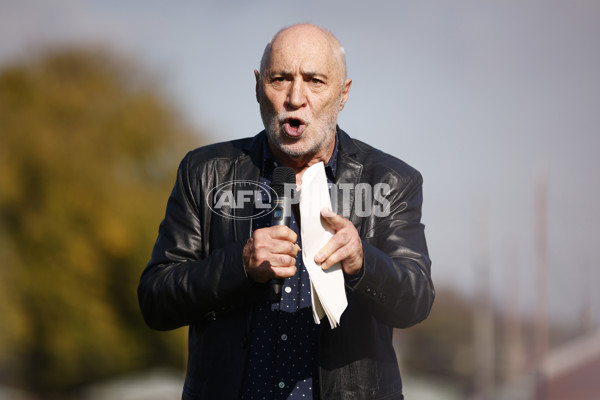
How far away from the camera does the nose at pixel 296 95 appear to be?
103 inches

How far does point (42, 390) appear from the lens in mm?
20016

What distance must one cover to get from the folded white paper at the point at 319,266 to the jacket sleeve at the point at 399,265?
0.11 meters

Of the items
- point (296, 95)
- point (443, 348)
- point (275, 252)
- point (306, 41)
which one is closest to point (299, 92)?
point (296, 95)

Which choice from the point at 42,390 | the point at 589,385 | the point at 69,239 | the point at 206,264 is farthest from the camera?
the point at 589,385

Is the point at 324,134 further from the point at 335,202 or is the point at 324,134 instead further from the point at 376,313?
the point at 376,313

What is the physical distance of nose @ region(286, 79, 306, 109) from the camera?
8.54 ft

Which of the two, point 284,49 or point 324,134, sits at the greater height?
point 284,49

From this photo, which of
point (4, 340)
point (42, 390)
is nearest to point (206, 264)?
point (4, 340)

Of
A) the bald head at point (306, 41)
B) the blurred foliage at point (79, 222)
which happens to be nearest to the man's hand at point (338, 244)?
the bald head at point (306, 41)

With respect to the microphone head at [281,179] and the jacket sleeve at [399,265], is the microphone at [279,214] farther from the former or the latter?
the jacket sleeve at [399,265]

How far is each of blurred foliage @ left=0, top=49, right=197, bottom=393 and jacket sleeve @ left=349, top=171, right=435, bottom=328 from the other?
15.2 m

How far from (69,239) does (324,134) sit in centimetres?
1659

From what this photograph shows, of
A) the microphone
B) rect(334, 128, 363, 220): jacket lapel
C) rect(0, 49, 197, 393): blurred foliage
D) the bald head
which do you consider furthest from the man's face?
rect(0, 49, 197, 393): blurred foliage

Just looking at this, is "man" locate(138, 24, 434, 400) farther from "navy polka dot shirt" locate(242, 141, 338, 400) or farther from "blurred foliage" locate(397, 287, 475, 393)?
"blurred foliage" locate(397, 287, 475, 393)
